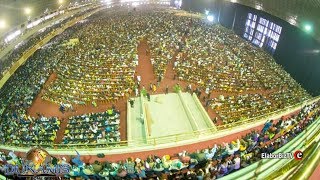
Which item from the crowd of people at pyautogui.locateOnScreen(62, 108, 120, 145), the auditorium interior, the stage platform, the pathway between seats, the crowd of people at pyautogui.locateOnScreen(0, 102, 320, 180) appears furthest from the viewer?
the pathway between seats

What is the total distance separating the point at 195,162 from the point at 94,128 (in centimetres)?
1301

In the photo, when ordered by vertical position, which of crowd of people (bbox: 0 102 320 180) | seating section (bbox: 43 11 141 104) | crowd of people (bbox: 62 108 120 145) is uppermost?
seating section (bbox: 43 11 141 104)

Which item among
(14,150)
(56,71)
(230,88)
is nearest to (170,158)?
(14,150)

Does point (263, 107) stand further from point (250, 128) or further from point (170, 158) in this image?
point (170, 158)

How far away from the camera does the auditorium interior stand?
1192 cm

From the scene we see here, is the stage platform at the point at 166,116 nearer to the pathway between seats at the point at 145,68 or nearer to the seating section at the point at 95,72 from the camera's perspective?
the seating section at the point at 95,72

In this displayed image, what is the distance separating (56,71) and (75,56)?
5595mm

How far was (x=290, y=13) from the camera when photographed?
4128 centimetres

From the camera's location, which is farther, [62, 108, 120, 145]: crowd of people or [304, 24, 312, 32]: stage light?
[304, 24, 312, 32]: stage light

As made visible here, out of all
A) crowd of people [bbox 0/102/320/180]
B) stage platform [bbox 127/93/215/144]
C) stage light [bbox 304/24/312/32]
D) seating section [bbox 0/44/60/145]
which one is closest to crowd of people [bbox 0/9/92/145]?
seating section [bbox 0/44/60/145]

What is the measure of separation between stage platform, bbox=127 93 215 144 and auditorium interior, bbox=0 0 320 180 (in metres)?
0.13

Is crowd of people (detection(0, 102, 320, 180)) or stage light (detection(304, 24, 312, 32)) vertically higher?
stage light (detection(304, 24, 312, 32))

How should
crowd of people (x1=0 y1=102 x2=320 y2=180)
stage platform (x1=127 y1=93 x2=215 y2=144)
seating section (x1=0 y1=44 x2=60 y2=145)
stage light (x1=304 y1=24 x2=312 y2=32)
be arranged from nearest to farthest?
crowd of people (x1=0 y1=102 x2=320 y2=180) < stage platform (x1=127 y1=93 x2=215 y2=144) < seating section (x1=0 y1=44 x2=60 y2=145) < stage light (x1=304 y1=24 x2=312 y2=32)

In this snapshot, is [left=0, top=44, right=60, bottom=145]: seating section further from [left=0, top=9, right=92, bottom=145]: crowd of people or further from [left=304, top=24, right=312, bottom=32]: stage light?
[left=304, top=24, right=312, bottom=32]: stage light
